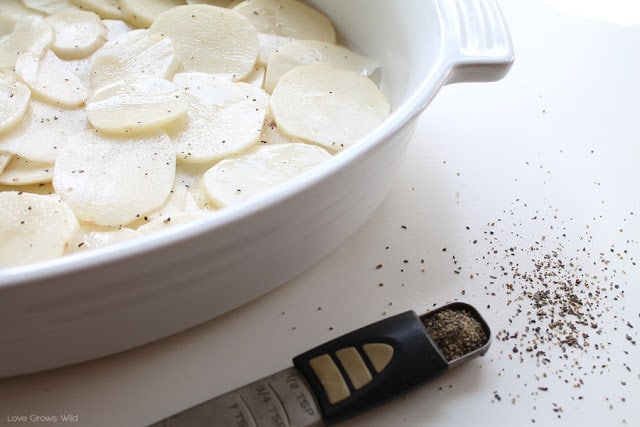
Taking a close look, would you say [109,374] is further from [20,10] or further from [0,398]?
[20,10]

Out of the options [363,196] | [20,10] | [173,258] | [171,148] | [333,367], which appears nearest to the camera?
[173,258]

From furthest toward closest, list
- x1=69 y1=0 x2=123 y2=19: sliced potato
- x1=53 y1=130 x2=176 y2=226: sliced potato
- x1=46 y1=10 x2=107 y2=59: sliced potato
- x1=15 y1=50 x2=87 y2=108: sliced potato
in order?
x1=69 y1=0 x2=123 y2=19: sliced potato, x1=46 y1=10 x2=107 y2=59: sliced potato, x1=15 y1=50 x2=87 y2=108: sliced potato, x1=53 y1=130 x2=176 y2=226: sliced potato

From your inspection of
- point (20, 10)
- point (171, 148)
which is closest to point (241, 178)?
point (171, 148)

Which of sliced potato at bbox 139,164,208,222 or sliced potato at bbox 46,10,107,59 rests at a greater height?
sliced potato at bbox 46,10,107,59

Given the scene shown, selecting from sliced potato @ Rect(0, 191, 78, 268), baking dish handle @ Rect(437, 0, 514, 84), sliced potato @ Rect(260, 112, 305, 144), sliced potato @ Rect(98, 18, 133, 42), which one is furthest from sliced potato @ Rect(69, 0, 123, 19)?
baking dish handle @ Rect(437, 0, 514, 84)

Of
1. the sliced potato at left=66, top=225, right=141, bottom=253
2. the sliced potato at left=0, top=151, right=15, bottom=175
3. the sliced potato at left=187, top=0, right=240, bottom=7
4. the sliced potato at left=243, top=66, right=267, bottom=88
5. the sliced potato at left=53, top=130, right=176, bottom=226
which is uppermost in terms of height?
the sliced potato at left=187, top=0, right=240, bottom=7

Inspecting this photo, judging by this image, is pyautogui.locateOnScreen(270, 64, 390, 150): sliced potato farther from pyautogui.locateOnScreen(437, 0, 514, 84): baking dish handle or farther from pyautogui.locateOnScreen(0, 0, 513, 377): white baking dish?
pyautogui.locateOnScreen(437, 0, 514, 84): baking dish handle
